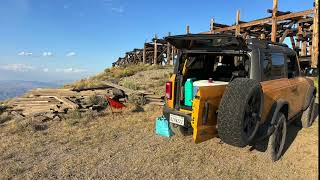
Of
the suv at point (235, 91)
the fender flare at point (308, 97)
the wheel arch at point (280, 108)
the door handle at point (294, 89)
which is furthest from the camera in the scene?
the fender flare at point (308, 97)

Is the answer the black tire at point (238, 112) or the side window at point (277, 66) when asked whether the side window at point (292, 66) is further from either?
the black tire at point (238, 112)

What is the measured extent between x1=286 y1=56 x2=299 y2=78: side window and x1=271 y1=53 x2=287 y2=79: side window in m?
0.50

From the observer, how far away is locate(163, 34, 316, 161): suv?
4.79 m

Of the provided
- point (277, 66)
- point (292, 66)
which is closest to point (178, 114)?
point (277, 66)

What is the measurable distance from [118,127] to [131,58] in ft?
115

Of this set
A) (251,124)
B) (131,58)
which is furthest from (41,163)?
(131,58)

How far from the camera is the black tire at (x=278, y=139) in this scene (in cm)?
577

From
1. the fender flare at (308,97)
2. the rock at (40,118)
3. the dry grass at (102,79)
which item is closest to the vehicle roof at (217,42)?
the fender flare at (308,97)

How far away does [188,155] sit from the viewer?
6352 mm

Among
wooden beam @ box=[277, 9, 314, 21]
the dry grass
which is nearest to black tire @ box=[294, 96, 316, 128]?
the dry grass

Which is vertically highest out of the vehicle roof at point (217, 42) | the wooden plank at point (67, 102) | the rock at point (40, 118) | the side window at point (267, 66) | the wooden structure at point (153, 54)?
the wooden structure at point (153, 54)

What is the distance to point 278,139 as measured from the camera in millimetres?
6102

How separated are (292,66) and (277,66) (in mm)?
1351

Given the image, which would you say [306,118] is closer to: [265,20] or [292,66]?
[292,66]
